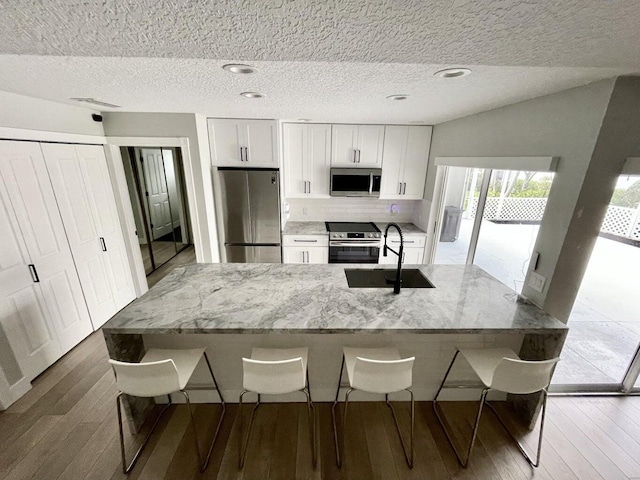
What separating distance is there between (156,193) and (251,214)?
277cm

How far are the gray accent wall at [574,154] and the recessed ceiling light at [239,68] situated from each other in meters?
1.93

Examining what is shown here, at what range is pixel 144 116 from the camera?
2842 mm

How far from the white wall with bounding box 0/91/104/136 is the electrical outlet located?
13.4 feet

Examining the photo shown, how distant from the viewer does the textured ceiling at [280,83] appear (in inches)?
52.6

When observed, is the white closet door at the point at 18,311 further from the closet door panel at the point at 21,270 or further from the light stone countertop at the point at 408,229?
the light stone countertop at the point at 408,229

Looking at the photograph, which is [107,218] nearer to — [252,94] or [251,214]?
[251,214]

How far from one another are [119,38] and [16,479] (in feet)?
8.17

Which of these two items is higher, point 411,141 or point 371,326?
point 411,141

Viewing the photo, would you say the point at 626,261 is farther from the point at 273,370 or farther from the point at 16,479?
the point at 16,479

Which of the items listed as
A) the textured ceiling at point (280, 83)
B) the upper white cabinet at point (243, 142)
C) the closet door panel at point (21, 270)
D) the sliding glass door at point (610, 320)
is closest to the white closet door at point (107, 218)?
the closet door panel at point (21, 270)

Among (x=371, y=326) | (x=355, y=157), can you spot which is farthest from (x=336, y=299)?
(x=355, y=157)

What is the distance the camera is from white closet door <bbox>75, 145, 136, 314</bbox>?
2688 mm

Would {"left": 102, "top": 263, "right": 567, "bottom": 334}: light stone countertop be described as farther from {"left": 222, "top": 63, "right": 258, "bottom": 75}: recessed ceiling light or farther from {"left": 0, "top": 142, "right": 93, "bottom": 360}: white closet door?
{"left": 222, "top": 63, "right": 258, "bottom": 75}: recessed ceiling light

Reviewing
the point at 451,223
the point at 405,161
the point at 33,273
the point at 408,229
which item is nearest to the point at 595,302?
the point at 451,223
